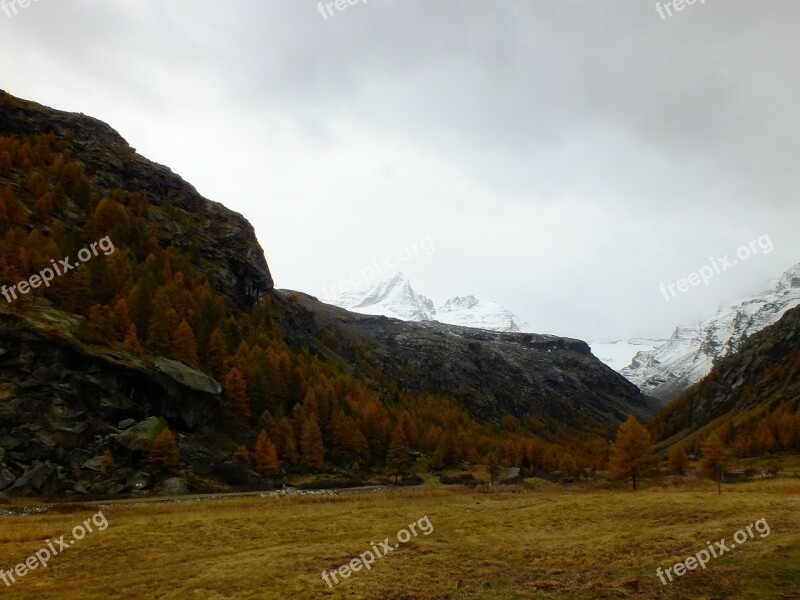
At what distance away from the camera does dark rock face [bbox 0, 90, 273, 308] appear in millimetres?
122688

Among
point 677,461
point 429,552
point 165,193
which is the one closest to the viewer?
point 429,552

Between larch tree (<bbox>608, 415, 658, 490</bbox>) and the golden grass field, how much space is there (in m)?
25.7

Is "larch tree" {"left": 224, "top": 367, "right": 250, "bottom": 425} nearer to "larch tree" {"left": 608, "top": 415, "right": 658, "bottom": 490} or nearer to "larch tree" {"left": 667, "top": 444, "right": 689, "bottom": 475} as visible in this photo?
"larch tree" {"left": 608, "top": 415, "right": 658, "bottom": 490}

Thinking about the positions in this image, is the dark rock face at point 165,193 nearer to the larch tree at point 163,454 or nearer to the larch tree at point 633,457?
the larch tree at point 163,454

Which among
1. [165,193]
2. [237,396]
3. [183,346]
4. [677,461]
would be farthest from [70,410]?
[165,193]

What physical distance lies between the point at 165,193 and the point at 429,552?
14256 cm

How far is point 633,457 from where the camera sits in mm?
61812

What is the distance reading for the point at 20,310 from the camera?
56.5 m

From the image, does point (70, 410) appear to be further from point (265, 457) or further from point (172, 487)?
point (265, 457)

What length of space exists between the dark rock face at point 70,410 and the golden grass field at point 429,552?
14.3 meters

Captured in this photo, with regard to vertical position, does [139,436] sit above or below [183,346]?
below

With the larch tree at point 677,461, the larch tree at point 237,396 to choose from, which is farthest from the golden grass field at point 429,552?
the larch tree at point 677,461

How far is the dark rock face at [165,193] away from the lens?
122688mm

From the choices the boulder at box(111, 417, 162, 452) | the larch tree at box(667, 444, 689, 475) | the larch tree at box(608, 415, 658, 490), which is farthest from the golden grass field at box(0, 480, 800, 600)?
the larch tree at box(667, 444, 689, 475)
